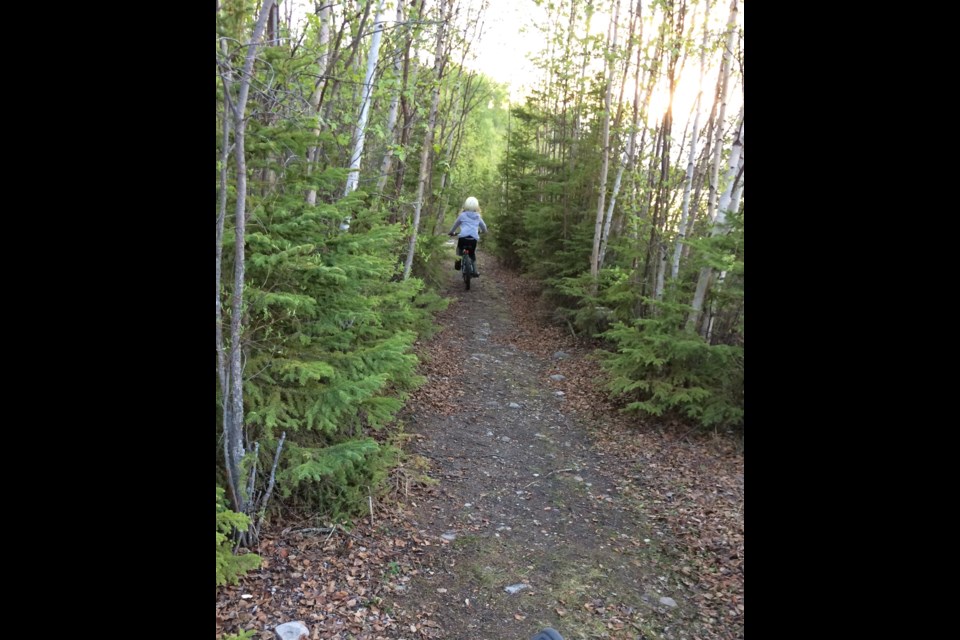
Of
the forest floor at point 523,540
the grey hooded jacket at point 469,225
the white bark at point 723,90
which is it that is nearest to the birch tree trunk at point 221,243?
the forest floor at point 523,540

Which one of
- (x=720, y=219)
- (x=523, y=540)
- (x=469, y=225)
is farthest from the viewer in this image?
(x=469, y=225)

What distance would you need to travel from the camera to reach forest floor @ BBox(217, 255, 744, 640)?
3.51 m

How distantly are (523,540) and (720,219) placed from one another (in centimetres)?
474

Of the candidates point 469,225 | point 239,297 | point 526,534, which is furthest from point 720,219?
point 469,225

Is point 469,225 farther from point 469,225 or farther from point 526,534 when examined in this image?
point 526,534

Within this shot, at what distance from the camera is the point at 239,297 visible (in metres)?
3.33

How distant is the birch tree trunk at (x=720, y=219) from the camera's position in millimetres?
6660

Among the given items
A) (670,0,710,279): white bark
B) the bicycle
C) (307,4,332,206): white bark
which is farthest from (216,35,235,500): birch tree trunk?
the bicycle

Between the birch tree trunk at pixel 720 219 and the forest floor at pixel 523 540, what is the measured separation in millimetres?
1475
